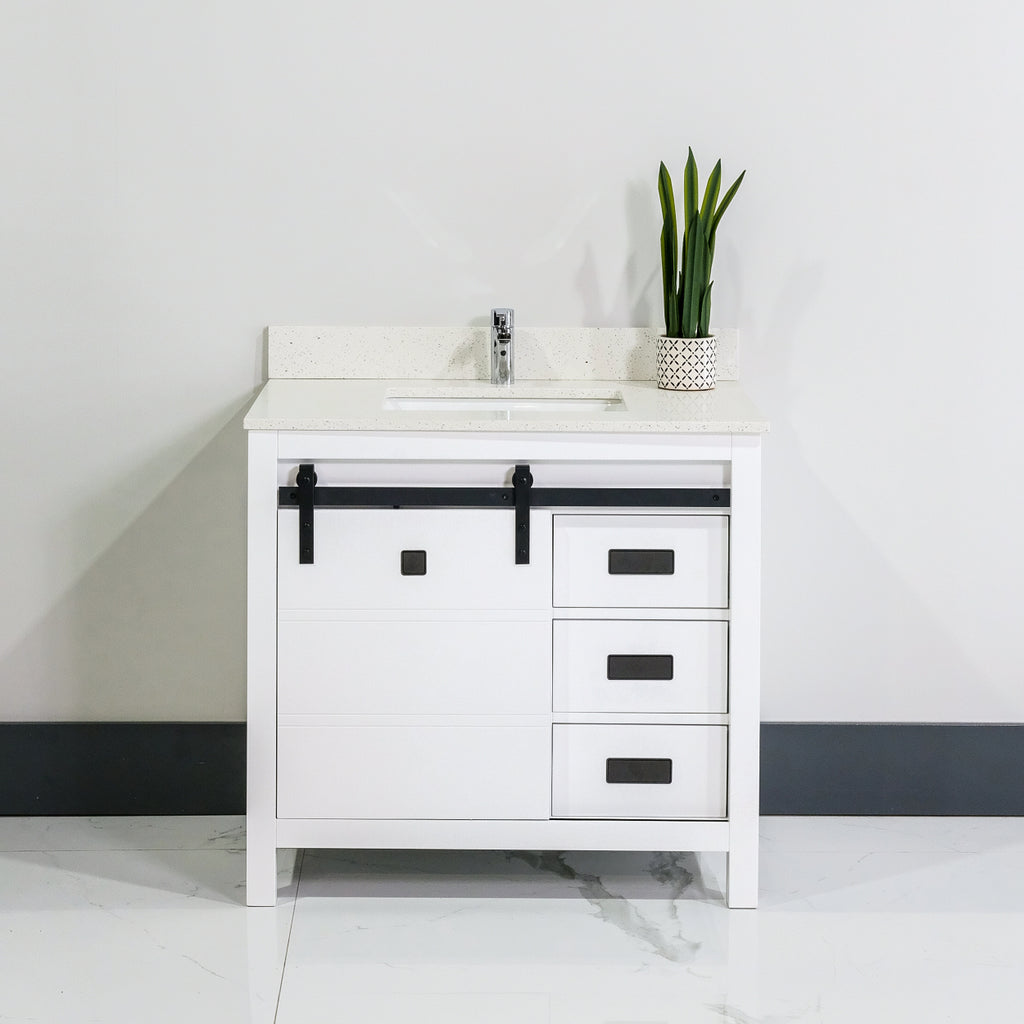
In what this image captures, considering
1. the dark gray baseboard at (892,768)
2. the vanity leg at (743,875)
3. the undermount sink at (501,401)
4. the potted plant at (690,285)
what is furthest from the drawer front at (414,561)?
the dark gray baseboard at (892,768)

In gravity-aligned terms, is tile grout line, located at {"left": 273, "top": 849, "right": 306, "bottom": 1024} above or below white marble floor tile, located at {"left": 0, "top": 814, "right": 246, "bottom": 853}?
below

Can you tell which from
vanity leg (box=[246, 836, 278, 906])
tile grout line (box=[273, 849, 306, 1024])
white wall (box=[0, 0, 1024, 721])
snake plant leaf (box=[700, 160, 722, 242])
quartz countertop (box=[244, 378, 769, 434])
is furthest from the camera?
white wall (box=[0, 0, 1024, 721])

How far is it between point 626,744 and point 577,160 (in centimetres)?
107

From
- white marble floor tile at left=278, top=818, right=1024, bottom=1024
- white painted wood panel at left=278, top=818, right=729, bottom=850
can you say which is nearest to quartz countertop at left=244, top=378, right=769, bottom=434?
white painted wood panel at left=278, top=818, right=729, bottom=850

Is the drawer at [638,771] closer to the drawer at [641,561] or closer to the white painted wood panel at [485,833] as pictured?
the white painted wood panel at [485,833]

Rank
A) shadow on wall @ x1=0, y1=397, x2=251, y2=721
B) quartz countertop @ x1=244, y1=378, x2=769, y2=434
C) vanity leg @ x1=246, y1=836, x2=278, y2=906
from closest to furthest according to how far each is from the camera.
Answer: quartz countertop @ x1=244, y1=378, x2=769, y2=434 < vanity leg @ x1=246, y1=836, x2=278, y2=906 < shadow on wall @ x1=0, y1=397, x2=251, y2=721

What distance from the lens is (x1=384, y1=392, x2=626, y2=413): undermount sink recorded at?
7.87ft

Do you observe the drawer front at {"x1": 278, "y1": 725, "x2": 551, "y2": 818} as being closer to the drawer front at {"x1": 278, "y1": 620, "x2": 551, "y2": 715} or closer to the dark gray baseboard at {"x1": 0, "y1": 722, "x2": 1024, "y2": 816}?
the drawer front at {"x1": 278, "y1": 620, "x2": 551, "y2": 715}

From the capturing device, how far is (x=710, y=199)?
2334 millimetres

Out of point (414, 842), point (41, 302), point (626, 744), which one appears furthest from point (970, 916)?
point (41, 302)

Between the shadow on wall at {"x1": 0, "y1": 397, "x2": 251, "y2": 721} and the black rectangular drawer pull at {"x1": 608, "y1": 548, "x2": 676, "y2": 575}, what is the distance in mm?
798

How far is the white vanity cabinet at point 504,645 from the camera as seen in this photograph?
2127mm

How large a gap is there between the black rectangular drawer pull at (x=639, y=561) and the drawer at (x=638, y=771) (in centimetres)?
26

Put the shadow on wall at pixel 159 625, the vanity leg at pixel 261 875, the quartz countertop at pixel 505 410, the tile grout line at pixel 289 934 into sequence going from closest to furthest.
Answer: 1. the tile grout line at pixel 289 934
2. the quartz countertop at pixel 505 410
3. the vanity leg at pixel 261 875
4. the shadow on wall at pixel 159 625
